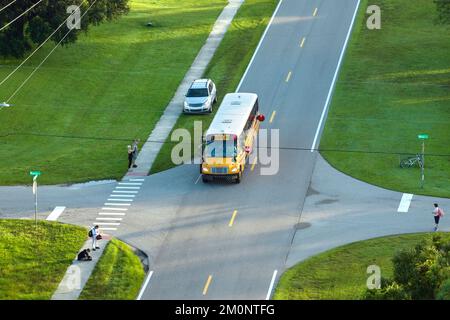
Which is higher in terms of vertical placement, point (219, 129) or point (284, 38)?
point (219, 129)

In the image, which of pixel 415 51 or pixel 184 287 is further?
pixel 415 51

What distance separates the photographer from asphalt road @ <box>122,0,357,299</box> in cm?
4666

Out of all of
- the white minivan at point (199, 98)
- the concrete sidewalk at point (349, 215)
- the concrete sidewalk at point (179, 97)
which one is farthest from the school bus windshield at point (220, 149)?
the white minivan at point (199, 98)

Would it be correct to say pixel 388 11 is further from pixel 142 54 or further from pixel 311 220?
pixel 311 220

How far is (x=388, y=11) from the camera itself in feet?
298

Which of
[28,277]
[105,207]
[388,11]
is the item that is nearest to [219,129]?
[105,207]

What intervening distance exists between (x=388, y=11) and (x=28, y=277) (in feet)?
176

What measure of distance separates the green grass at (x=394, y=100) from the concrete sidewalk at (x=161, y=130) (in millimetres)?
10639

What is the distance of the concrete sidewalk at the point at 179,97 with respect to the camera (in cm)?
6219

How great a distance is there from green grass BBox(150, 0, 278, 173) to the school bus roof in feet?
14.2

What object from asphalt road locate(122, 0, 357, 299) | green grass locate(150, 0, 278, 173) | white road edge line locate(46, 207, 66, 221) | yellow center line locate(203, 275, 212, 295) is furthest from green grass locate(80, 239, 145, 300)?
green grass locate(150, 0, 278, 173)

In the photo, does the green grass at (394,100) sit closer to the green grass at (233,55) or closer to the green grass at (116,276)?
the green grass at (233,55)

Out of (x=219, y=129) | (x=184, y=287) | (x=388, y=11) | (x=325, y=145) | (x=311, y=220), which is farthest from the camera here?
(x=388, y=11)

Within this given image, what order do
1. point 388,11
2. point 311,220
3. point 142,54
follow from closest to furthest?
1. point 311,220
2. point 142,54
3. point 388,11
